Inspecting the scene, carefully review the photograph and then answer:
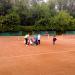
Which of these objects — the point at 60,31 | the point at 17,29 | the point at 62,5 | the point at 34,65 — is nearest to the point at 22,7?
the point at 17,29

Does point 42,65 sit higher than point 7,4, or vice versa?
point 7,4

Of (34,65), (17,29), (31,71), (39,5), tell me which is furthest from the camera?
(39,5)

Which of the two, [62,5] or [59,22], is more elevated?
[62,5]

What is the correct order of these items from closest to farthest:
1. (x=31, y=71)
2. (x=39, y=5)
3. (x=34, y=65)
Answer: (x=31, y=71)
(x=34, y=65)
(x=39, y=5)

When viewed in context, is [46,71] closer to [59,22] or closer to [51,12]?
[59,22]

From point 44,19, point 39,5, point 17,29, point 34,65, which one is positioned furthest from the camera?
point 39,5

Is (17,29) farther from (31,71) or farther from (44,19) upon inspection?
(31,71)

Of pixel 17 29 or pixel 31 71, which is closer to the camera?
pixel 31 71

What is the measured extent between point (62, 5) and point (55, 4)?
110 inches

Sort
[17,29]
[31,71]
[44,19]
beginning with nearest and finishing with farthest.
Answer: [31,71], [17,29], [44,19]

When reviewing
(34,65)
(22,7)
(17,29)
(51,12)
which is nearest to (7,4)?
(22,7)

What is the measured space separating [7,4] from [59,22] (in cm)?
1429

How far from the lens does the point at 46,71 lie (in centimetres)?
1207

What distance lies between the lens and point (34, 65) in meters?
13.7
